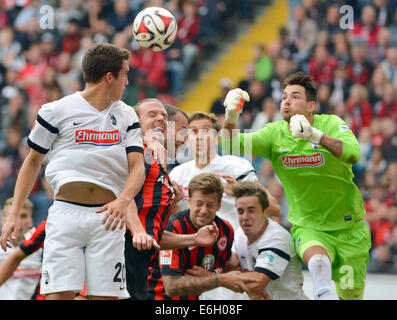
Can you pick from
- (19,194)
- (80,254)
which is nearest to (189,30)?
(19,194)

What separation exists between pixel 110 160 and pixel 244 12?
11202 millimetres

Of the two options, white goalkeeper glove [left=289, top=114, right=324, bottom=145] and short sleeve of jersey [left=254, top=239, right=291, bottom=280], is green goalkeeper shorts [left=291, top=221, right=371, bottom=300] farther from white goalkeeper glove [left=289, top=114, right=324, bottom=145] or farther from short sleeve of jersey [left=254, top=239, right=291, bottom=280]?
white goalkeeper glove [left=289, top=114, right=324, bottom=145]

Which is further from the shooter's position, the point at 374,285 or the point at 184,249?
the point at 374,285

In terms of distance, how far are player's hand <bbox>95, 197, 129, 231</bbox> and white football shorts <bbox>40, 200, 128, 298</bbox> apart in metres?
0.17

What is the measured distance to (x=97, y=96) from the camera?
16.8 feet

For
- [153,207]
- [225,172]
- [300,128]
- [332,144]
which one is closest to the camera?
[153,207]

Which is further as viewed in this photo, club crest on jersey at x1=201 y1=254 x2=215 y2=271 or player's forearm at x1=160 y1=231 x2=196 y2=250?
club crest on jersey at x1=201 y1=254 x2=215 y2=271

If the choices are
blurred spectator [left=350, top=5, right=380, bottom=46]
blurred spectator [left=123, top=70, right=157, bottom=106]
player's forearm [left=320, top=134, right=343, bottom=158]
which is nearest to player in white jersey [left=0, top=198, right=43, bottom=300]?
player's forearm [left=320, top=134, right=343, bottom=158]

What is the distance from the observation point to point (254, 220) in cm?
636

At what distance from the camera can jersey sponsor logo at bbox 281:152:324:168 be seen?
646 centimetres

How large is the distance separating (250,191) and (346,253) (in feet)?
3.52

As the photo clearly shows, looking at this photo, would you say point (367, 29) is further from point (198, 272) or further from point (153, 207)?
point (153, 207)

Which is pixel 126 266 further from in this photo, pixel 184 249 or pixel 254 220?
pixel 254 220
